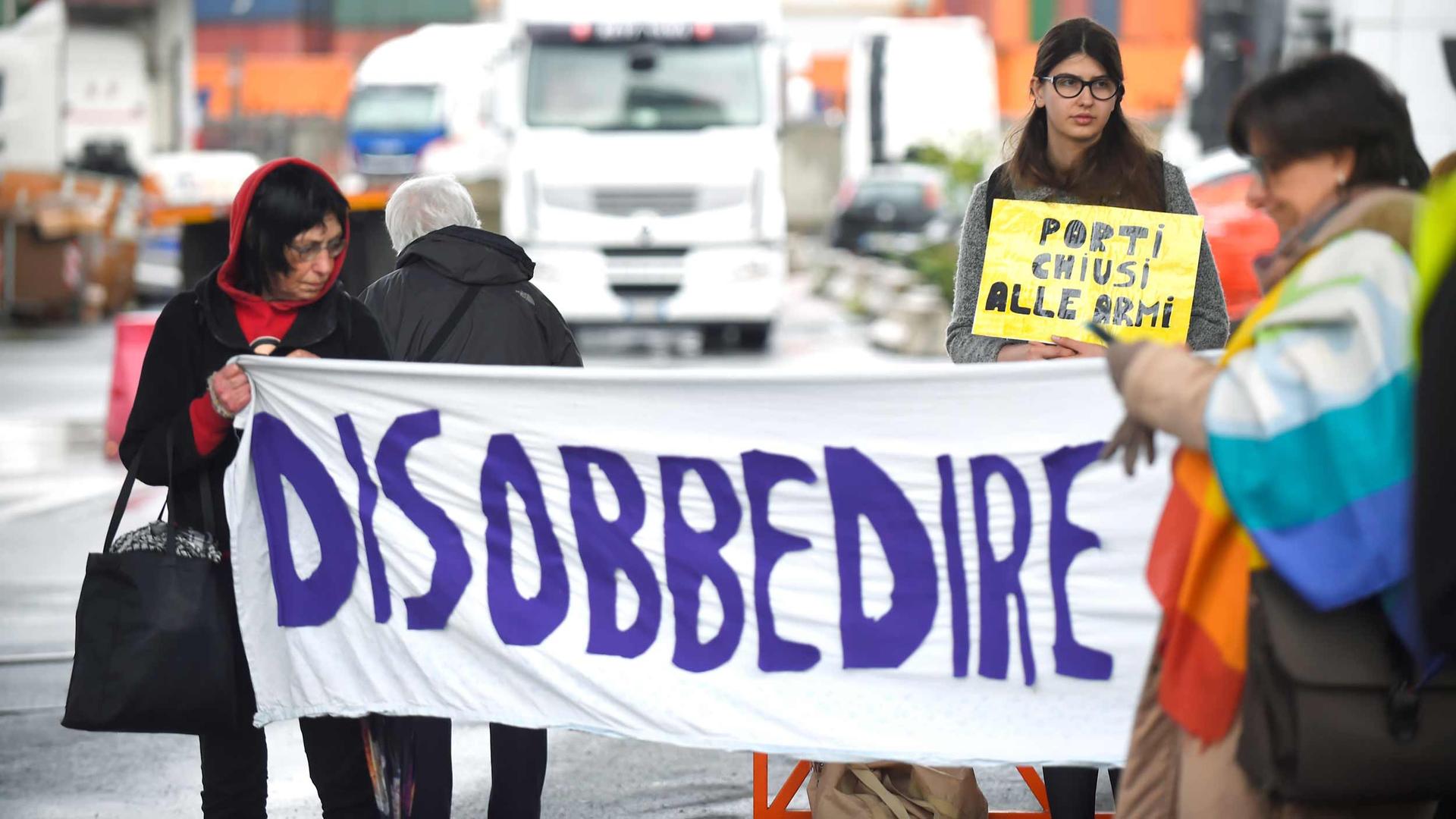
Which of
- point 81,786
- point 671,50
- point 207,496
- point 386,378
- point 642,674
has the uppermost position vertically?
point 671,50

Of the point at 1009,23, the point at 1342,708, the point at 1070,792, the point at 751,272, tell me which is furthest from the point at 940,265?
the point at 1009,23

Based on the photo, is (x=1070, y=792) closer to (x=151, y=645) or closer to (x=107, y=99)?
(x=151, y=645)

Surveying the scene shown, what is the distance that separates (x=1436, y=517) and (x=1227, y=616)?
14.2 inches

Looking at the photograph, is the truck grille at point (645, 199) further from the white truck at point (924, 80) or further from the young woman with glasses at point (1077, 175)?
the white truck at point (924, 80)

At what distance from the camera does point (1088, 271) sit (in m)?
4.16

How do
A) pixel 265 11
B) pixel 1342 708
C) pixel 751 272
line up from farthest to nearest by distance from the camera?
1. pixel 265 11
2. pixel 751 272
3. pixel 1342 708

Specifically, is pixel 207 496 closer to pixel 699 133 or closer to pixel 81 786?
pixel 81 786

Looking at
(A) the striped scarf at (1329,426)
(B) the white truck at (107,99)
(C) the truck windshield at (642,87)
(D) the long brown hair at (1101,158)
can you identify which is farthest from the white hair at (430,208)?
(B) the white truck at (107,99)

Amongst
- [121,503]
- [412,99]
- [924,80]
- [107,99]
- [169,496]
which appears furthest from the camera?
[412,99]

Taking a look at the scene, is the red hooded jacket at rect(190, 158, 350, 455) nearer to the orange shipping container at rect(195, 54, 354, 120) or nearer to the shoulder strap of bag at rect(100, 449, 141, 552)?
the shoulder strap of bag at rect(100, 449, 141, 552)

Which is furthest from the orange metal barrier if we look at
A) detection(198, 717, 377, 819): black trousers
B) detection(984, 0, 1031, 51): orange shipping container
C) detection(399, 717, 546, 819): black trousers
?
detection(984, 0, 1031, 51): orange shipping container

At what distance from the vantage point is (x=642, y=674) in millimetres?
3947

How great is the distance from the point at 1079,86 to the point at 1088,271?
16.4 inches

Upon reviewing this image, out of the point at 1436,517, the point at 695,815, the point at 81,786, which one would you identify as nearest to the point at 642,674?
the point at 695,815
